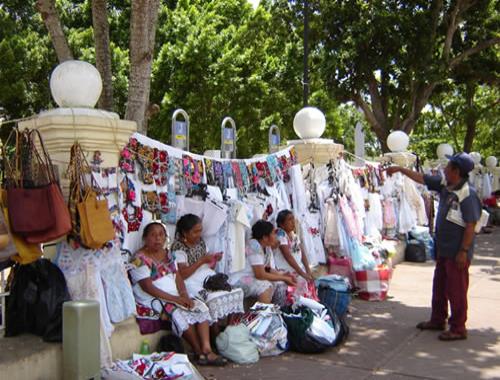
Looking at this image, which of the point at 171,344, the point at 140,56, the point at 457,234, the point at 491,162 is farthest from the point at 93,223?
the point at 491,162

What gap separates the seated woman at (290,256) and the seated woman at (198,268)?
103 centimetres

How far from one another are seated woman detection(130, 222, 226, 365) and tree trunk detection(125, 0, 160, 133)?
1.92 metres

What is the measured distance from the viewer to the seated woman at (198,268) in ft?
16.9

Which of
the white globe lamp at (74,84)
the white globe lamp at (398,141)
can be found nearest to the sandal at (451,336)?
the white globe lamp at (74,84)

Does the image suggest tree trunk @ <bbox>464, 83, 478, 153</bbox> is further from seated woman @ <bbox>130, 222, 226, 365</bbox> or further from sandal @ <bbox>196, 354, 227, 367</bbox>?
sandal @ <bbox>196, 354, 227, 367</bbox>

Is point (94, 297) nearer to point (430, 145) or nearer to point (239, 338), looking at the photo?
point (239, 338)

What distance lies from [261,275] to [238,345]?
1001mm

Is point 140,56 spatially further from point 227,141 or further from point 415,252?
point 415,252

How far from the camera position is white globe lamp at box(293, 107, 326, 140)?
7.76m

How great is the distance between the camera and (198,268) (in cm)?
541

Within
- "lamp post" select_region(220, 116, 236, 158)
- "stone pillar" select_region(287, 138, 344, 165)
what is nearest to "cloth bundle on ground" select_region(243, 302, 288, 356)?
"lamp post" select_region(220, 116, 236, 158)

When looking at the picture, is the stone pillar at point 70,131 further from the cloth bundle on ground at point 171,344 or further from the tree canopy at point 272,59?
the tree canopy at point 272,59

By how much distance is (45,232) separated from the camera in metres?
Answer: 3.79

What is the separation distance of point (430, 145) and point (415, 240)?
25.5 meters
